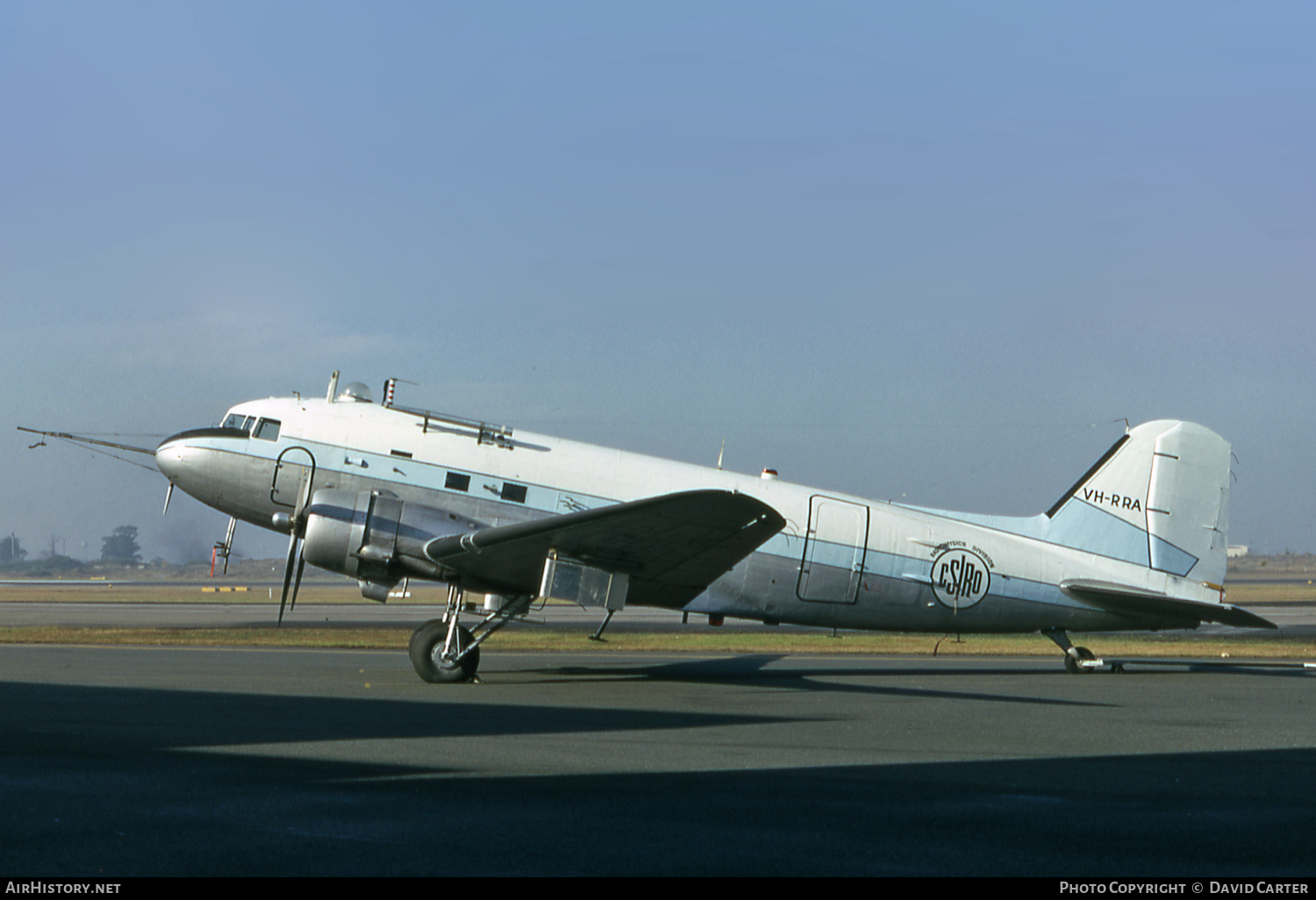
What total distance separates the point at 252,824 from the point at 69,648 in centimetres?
1912

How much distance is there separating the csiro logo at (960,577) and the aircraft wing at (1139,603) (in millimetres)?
1709

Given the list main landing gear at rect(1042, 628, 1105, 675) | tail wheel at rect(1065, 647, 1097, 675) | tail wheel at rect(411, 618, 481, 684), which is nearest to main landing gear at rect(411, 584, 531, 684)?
tail wheel at rect(411, 618, 481, 684)

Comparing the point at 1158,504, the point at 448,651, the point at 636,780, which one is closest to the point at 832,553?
the point at 448,651

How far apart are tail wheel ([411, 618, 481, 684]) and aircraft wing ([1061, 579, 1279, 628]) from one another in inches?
439

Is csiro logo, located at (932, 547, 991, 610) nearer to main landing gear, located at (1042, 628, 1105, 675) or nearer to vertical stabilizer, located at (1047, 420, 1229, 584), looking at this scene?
vertical stabilizer, located at (1047, 420, 1229, 584)

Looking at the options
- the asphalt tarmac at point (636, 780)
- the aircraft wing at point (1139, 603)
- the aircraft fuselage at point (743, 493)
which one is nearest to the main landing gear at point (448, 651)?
the asphalt tarmac at point (636, 780)

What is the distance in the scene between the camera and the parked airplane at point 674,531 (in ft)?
50.2

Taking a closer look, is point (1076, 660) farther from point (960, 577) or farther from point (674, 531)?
point (674, 531)

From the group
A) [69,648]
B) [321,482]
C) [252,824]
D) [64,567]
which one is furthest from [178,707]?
[64,567]

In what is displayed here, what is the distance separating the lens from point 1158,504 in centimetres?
2006

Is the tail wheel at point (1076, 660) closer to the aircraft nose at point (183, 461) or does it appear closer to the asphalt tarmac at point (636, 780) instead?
the asphalt tarmac at point (636, 780)

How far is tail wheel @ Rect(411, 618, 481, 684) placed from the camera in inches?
617

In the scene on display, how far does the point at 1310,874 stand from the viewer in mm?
5660
